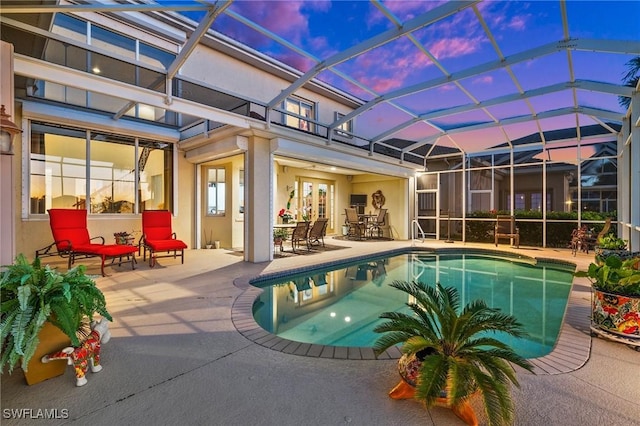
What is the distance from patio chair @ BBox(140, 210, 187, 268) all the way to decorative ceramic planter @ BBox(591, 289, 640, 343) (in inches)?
292

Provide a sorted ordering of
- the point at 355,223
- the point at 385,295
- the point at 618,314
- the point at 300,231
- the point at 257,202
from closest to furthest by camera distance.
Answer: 1. the point at 618,314
2. the point at 385,295
3. the point at 257,202
4. the point at 300,231
5. the point at 355,223

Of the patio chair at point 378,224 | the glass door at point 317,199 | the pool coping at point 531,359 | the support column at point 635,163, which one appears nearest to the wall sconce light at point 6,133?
the pool coping at point 531,359

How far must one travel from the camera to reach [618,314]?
308 centimetres

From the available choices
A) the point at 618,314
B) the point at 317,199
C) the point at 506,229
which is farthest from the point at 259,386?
the point at 506,229

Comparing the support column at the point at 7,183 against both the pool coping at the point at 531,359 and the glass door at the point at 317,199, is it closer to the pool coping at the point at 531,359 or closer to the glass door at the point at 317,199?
the pool coping at the point at 531,359

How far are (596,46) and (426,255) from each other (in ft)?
21.8

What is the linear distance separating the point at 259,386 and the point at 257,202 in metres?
5.60

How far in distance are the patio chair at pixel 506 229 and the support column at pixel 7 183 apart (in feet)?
40.5

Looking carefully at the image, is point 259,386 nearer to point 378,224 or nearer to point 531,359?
point 531,359

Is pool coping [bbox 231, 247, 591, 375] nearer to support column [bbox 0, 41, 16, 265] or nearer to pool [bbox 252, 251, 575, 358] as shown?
pool [bbox 252, 251, 575, 358]

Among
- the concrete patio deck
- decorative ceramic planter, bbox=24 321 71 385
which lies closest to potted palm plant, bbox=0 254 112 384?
decorative ceramic planter, bbox=24 321 71 385

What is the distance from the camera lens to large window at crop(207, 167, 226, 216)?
10070 mm

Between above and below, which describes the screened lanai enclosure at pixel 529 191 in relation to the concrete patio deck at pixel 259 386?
above

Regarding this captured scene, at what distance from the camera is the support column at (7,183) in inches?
122
